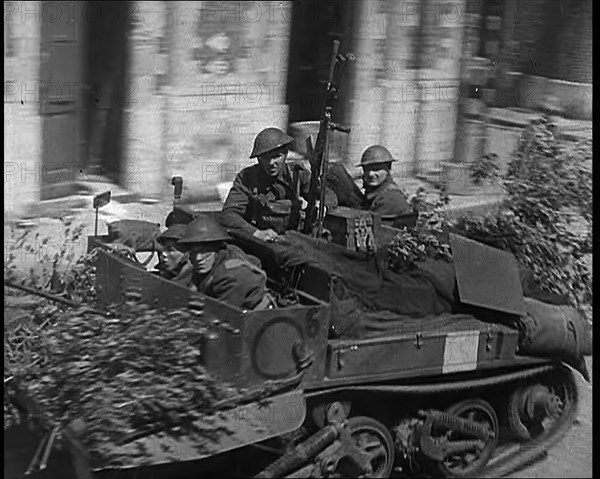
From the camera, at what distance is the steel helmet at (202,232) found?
455cm

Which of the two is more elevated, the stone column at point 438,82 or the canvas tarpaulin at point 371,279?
the stone column at point 438,82

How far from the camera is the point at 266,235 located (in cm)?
473

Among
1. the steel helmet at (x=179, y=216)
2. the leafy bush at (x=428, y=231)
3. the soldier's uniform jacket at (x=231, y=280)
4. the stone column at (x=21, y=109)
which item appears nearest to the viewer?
the stone column at (x=21, y=109)

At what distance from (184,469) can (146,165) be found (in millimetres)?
1090

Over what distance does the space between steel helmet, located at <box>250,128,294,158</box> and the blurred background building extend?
0.10 feet

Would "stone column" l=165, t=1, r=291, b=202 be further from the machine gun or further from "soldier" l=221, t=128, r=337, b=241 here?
the machine gun

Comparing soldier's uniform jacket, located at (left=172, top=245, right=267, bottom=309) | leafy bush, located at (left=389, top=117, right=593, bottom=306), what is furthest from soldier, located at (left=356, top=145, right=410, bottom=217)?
soldier's uniform jacket, located at (left=172, top=245, right=267, bottom=309)

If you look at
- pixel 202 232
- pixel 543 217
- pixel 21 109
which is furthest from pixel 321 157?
pixel 21 109

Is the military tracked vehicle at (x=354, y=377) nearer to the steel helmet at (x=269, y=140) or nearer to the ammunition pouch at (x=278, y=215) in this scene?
the ammunition pouch at (x=278, y=215)

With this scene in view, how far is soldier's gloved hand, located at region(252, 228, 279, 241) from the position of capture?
471cm

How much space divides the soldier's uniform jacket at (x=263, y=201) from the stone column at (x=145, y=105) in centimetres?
27

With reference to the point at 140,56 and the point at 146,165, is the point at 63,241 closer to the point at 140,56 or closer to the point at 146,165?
the point at 146,165

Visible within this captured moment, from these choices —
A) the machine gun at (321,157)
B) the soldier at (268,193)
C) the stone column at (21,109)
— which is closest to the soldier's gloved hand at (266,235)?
the soldier at (268,193)

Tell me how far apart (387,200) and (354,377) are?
2.30ft
